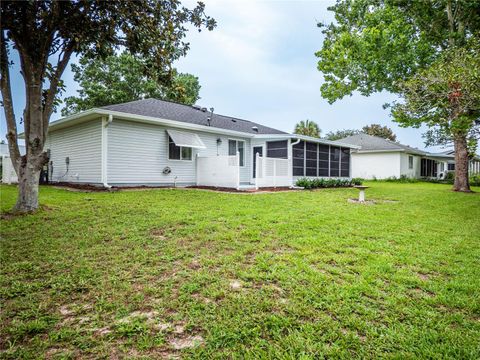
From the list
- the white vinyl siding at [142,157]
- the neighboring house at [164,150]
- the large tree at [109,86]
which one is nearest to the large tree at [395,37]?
the neighboring house at [164,150]

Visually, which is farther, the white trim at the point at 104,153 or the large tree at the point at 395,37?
the large tree at the point at 395,37

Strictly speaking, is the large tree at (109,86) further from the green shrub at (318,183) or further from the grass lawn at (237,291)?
the grass lawn at (237,291)

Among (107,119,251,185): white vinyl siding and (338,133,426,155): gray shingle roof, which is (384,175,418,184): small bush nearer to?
(338,133,426,155): gray shingle roof

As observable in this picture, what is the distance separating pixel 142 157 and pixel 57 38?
6227mm

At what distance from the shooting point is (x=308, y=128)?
44.3 meters

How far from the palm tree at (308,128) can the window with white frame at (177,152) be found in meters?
32.7

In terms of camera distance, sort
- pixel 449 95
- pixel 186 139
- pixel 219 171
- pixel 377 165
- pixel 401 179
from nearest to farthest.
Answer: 1. pixel 449 95
2. pixel 186 139
3. pixel 219 171
4. pixel 401 179
5. pixel 377 165

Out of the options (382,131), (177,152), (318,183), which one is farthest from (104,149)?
(382,131)

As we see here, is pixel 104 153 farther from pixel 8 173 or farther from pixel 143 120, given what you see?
pixel 8 173

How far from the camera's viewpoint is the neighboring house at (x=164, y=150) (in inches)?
463

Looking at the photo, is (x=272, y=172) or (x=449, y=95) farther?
(x=272, y=172)

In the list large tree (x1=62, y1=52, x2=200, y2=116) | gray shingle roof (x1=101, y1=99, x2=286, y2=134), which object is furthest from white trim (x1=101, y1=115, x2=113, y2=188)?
large tree (x1=62, y1=52, x2=200, y2=116)

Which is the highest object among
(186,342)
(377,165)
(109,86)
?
(109,86)

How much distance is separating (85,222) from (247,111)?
30.0 m
